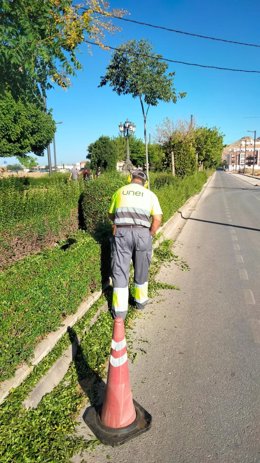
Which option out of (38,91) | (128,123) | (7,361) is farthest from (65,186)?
(128,123)

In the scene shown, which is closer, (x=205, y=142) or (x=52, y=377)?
(x=52, y=377)

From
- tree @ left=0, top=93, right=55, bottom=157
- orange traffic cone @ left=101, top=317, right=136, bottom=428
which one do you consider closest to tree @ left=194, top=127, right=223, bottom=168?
tree @ left=0, top=93, right=55, bottom=157

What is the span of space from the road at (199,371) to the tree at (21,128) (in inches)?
496

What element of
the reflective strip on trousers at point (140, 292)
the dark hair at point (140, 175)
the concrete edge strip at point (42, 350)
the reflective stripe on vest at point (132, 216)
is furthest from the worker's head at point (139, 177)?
the concrete edge strip at point (42, 350)

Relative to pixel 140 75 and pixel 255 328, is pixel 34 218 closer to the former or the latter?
pixel 255 328

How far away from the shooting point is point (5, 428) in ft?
7.80

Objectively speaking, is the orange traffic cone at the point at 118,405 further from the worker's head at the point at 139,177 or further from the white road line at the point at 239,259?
the white road line at the point at 239,259

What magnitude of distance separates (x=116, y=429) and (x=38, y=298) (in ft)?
4.24

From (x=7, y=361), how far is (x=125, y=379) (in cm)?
97

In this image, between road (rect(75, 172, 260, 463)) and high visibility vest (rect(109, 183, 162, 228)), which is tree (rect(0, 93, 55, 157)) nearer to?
high visibility vest (rect(109, 183, 162, 228))

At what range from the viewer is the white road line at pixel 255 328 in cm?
390

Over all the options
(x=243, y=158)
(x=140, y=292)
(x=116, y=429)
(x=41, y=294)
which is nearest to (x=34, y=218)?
(x=140, y=292)

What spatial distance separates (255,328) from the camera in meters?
4.14

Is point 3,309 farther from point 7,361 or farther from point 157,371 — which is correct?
point 157,371
